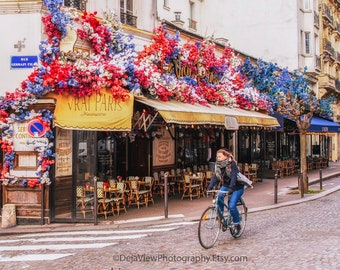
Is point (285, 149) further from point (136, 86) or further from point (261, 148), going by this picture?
point (136, 86)

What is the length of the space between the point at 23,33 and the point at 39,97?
1.69m

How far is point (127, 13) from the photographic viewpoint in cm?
1689

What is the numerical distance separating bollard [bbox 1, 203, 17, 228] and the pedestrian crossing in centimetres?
87

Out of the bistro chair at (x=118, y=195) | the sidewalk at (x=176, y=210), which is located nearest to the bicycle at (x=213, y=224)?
the sidewalk at (x=176, y=210)

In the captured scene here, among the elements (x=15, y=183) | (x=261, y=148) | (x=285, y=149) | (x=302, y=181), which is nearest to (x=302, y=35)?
(x=285, y=149)

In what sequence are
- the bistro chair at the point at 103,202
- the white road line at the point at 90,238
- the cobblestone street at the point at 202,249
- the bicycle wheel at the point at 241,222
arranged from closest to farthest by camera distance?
1. the cobblestone street at the point at 202,249
2. the bicycle wheel at the point at 241,222
3. the white road line at the point at 90,238
4. the bistro chair at the point at 103,202

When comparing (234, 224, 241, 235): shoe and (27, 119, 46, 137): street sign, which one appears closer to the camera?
(234, 224, 241, 235): shoe

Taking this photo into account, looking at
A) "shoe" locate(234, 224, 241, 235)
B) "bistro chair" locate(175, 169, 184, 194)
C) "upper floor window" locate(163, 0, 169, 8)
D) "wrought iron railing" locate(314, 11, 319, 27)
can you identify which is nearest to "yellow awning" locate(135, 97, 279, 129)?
"bistro chair" locate(175, 169, 184, 194)

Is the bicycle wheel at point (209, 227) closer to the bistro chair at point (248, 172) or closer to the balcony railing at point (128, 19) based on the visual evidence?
the balcony railing at point (128, 19)

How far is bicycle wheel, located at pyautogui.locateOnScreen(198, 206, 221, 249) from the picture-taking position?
896 cm

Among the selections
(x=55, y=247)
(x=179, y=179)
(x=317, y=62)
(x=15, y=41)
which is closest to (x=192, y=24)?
(x=317, y=62)

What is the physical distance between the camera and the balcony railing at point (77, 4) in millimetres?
14227

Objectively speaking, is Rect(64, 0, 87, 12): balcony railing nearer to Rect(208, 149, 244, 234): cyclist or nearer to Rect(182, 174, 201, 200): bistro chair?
Rect(182, 174, 201, 200): bistro chair

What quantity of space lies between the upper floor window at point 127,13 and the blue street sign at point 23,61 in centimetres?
438
